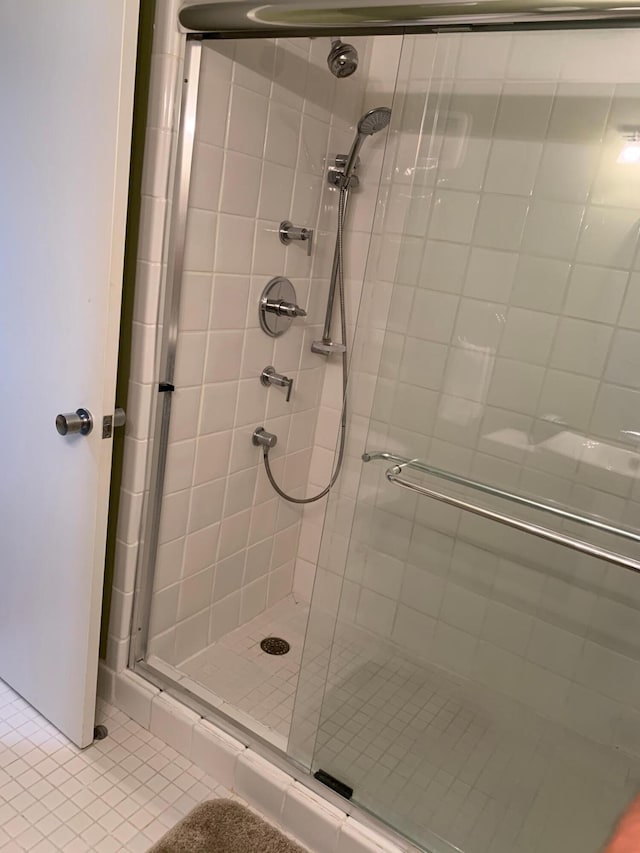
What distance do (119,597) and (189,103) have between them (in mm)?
1192

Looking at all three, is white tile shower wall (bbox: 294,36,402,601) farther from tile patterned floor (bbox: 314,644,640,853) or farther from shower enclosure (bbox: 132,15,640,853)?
tile patterned floor (bbox: 314,644,640,853)

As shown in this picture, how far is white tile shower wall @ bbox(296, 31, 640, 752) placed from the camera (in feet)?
4.77

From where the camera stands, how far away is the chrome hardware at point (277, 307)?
1.78 metres

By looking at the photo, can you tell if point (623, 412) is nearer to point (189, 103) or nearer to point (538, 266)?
point (538, 266)

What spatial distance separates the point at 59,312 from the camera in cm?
138

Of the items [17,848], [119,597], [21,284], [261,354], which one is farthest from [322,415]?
[17,848]

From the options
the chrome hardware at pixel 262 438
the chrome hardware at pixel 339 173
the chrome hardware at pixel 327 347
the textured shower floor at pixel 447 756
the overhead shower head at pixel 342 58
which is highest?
the overhead shower head at pixel 342 58

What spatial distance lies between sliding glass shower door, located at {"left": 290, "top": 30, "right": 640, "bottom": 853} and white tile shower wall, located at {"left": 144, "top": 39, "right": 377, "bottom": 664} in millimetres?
295

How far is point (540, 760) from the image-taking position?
5.03ft

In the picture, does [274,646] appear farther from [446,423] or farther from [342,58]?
[342,58]

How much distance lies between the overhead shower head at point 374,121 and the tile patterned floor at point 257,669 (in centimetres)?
153

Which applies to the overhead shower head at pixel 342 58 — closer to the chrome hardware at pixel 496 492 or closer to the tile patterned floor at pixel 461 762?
the chrome hardware at pixel 496 492

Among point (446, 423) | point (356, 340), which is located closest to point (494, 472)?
point (446, 423)

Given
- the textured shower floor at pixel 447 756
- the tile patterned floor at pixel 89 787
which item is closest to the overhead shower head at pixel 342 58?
the textured shower floor at pixel 447 756
